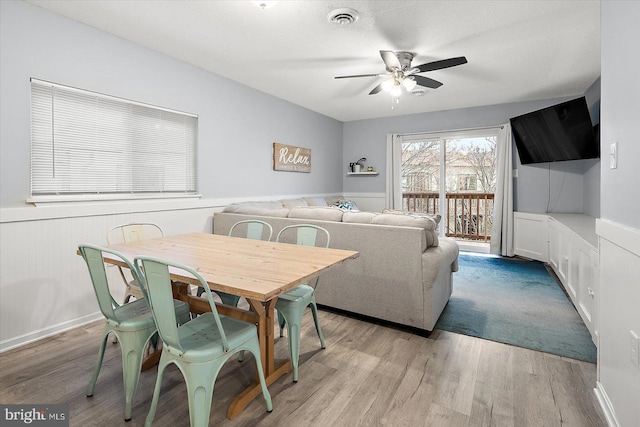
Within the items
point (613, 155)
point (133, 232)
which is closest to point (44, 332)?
point (133, 232)

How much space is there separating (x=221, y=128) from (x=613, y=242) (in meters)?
3.76

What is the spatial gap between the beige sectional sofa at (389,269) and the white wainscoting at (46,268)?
178 centimetres

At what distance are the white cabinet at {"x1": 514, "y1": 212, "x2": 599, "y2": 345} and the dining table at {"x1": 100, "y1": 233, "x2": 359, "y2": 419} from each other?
177 cm

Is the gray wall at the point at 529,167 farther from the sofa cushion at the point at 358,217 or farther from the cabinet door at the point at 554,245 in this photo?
the sofa cushion at the point at 358,217

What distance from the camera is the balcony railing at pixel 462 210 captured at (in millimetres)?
6098

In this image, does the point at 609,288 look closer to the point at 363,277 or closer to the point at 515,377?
the point at 515,377

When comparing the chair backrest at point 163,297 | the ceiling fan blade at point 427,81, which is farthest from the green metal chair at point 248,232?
the ceiling fan blade at point 427,81

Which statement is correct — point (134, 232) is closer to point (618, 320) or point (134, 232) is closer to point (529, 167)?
point (618, 320)

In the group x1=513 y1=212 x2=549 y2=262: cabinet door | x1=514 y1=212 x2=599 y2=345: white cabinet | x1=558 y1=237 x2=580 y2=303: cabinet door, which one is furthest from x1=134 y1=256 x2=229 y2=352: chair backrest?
x1=513 y1=212 x2=549 y2=262: cabinet door

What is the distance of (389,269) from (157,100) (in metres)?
2.77

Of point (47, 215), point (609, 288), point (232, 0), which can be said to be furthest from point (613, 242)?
point (47, 215)

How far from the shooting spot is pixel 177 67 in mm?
3459

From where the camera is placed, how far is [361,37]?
2.93m

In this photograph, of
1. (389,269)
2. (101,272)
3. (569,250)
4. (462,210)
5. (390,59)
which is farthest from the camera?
(462,210)
